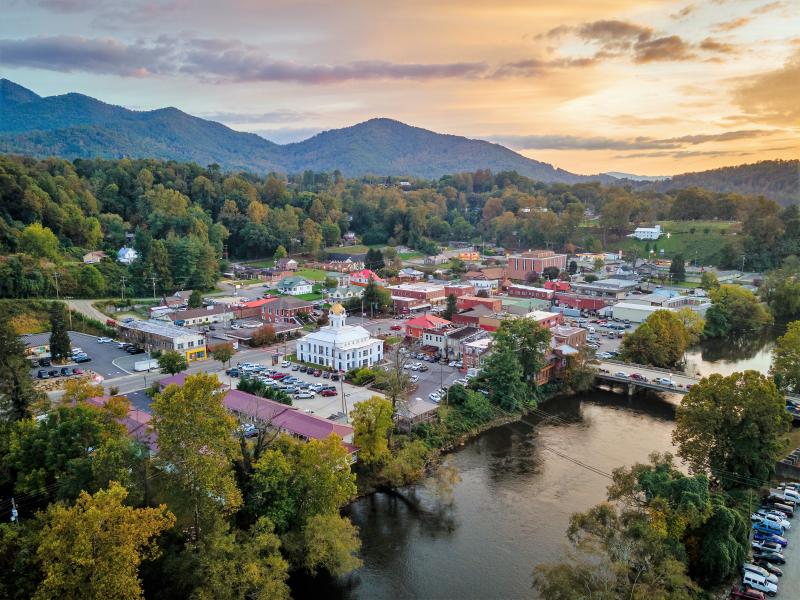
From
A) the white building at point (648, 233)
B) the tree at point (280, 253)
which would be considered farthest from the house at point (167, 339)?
the white building at point (648, 233)

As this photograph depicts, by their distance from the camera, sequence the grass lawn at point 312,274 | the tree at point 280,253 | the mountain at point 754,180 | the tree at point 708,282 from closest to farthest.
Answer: the tree at point 708,282
the grass lawn at point 312,274
the tree at point 280,253
the mountain at point 754,180

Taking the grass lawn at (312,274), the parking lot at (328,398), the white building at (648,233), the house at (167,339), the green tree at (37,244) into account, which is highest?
the white building at (648,233)

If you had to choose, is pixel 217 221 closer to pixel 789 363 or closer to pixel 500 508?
pixel 500 508

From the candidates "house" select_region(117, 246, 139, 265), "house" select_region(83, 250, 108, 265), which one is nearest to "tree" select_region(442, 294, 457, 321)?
"house" select_region(83, 250, 108, 265)

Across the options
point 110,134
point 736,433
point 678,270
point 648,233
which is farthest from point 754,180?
point 110,134

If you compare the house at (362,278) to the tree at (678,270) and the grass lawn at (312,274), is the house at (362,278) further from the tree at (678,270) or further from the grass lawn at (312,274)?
the tree at (678,270)

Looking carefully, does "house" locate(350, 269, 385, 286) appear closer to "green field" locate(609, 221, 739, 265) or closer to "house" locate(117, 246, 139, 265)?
"house" locate(117, 246, 139, 265)
